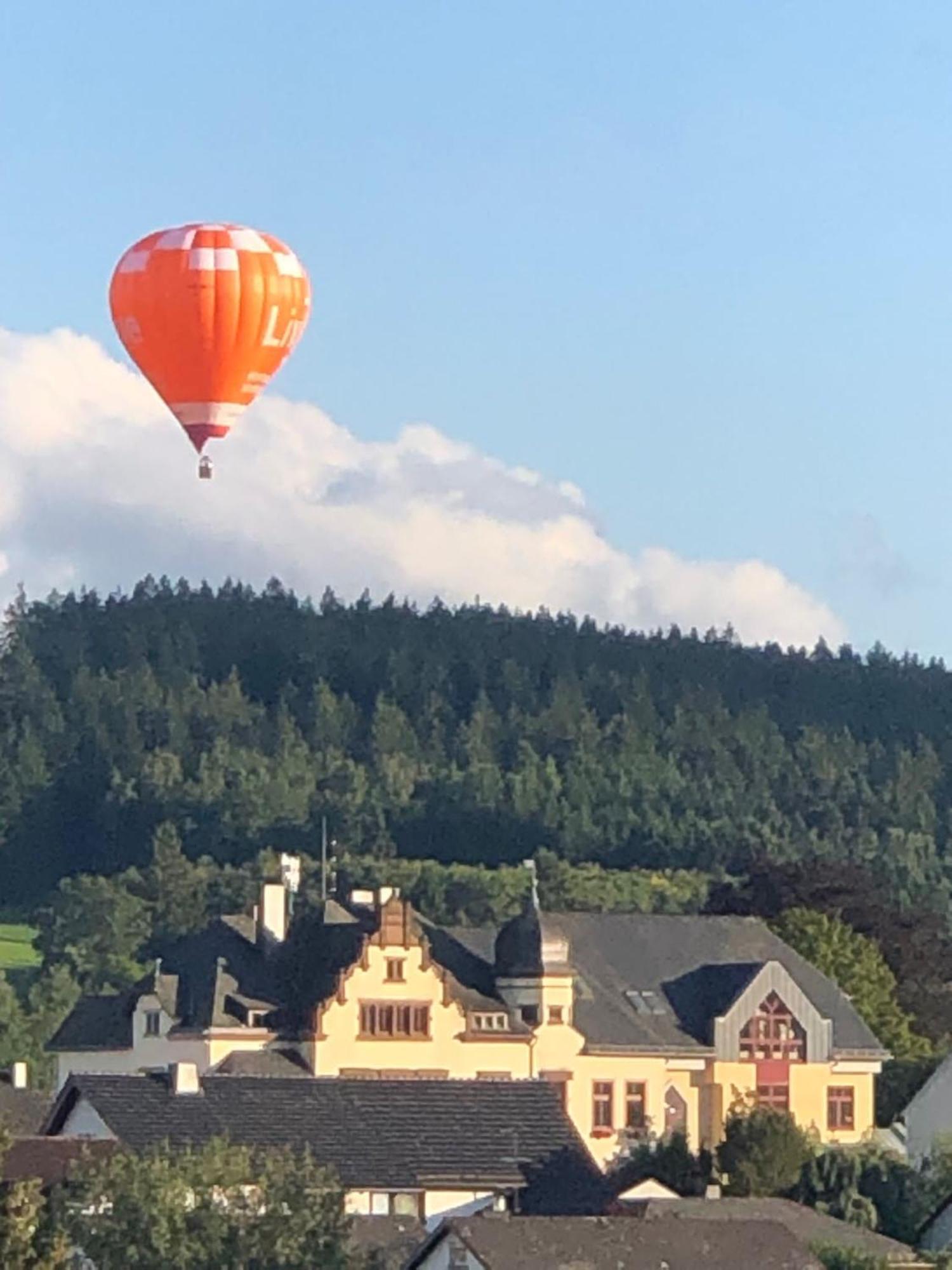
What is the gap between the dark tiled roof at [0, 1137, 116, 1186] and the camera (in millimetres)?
64938

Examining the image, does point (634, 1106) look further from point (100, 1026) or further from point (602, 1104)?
point (100, 1026)

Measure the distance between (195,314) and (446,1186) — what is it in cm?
1445

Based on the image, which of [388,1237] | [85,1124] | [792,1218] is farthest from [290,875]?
[388,1237]

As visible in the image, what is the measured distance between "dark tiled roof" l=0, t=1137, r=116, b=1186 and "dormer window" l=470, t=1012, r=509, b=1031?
24.3m

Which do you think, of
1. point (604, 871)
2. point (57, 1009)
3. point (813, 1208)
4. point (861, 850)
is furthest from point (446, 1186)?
point (861, 850)

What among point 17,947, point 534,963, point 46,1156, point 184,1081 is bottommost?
point 46,1156

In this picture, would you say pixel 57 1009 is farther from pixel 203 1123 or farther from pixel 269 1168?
pixel 269 1168

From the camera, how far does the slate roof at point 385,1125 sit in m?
71.1

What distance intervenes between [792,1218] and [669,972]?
24689mm

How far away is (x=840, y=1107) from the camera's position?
3863 inches

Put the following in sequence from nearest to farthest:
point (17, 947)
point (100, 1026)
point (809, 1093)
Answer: point (100, 1026), point (809, 1093), point (17, 947)

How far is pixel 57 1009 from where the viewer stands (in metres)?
146

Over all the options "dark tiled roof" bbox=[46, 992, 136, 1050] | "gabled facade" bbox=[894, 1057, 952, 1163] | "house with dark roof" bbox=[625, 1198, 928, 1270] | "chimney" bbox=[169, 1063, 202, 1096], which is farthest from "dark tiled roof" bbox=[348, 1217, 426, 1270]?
"gabled facade" bbox=[894, 1057, 952, 1163]

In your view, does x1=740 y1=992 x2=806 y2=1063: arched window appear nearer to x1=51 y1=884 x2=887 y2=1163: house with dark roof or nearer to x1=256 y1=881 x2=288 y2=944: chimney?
x1=51 y1=884 x2=887 y2=1163: house with dark roof
